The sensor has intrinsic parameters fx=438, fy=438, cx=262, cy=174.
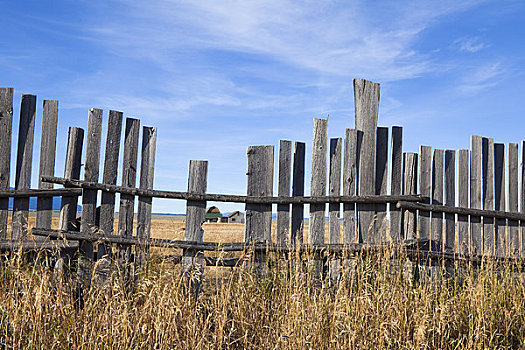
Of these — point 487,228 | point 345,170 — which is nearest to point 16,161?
point 345,170

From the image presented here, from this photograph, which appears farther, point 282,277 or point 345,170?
point 345,170

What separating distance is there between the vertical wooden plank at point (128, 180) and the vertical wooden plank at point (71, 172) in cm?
58

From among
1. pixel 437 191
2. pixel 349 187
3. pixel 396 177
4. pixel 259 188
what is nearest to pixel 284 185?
pixel 259 188

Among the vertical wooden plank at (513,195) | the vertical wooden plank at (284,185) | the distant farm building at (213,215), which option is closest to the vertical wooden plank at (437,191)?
the vertical wooden plank at (513,195)

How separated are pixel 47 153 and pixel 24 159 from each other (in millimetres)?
296

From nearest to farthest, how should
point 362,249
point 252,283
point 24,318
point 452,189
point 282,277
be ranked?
point 24,318 → point 252,283 → point 282,277 → point 362,249 → point 452,189

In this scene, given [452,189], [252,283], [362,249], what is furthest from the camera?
[452,189]

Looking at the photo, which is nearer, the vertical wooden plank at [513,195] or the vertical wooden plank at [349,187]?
the vertical wooden plank at [349,187]

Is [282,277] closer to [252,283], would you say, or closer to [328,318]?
[252,283]

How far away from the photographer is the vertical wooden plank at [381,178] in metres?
5.81

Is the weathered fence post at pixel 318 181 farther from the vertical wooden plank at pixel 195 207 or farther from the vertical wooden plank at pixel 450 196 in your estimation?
the vertical wooden plank at pixel 450 196

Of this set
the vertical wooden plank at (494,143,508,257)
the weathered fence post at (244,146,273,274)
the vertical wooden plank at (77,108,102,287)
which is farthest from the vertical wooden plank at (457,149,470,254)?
the vertical wooden plank at (77,108,102,287)

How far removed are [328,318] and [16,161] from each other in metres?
4.40

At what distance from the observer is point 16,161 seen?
564 cm
